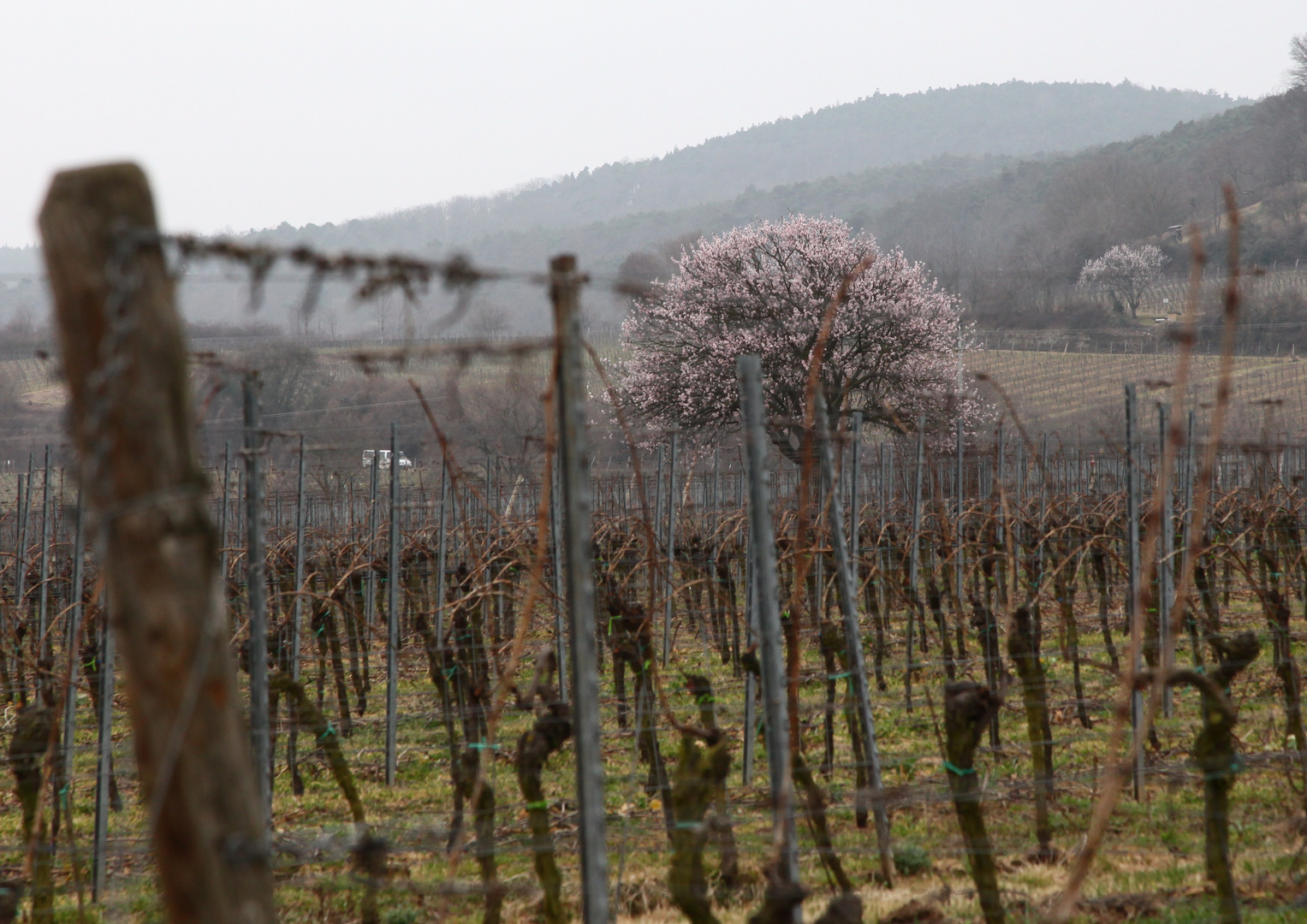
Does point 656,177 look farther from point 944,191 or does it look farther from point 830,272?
point 830,272

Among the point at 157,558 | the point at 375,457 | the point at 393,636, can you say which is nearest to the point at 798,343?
the point at 375,457

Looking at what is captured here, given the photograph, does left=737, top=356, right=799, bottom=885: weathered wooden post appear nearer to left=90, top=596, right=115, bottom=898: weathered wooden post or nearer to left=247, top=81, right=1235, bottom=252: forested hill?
left=90, top=596, right=115, bottom=898: weathered wooden post

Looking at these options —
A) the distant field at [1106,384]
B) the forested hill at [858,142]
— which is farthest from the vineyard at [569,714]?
the forested hill at [858,142]

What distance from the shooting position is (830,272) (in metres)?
20.8

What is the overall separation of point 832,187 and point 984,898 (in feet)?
402

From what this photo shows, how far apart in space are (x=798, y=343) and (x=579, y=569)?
17.1m

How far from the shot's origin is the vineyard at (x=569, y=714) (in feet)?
3.96

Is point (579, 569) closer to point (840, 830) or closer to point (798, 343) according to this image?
point (840, 830)

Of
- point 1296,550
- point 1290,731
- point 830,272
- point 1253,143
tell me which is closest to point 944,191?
point 1253,143

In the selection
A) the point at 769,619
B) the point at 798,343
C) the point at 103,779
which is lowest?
the point at 103,779

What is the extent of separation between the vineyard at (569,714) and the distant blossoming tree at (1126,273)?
1516 inches

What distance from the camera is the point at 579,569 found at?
73.7 inches

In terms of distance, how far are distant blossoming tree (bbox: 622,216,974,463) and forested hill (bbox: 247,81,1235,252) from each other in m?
133

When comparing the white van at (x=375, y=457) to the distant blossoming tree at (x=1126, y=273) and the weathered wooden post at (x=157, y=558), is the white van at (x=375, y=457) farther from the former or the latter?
the distant blossoming tree at (x=1126, y=273)
